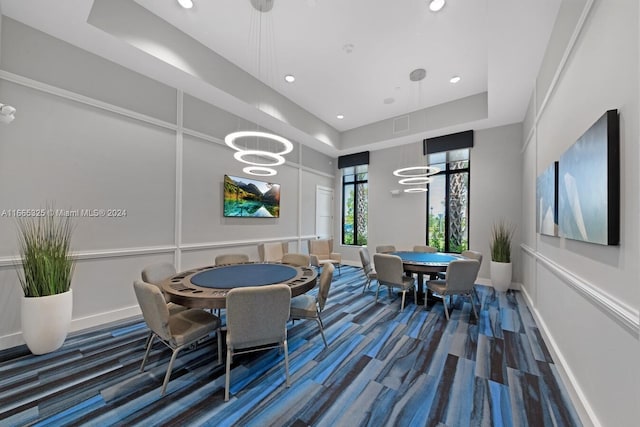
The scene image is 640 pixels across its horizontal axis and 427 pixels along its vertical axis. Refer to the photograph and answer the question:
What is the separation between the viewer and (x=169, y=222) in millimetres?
3779

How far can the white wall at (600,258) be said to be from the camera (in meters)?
1.24

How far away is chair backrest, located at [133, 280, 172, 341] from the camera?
1.88 metres

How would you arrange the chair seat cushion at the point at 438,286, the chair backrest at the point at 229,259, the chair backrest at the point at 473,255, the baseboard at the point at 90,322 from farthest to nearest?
the chair backrest at the point at 473,255 < the chair backrest at the point at 229,259 < the chair seat cushion at the point at 438,286 < the baseboard at the point at 90,322

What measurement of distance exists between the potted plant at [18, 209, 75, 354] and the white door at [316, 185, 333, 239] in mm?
5046

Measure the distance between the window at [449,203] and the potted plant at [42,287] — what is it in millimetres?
6410

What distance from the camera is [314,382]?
2.10 metres

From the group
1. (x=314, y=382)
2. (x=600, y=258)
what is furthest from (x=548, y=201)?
(x=314, y=382)

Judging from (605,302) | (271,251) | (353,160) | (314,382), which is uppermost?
(353,160)

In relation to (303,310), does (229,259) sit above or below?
above

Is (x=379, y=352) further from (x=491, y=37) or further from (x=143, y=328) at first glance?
(x=491, y=37)

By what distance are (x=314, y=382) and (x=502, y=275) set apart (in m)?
4.25

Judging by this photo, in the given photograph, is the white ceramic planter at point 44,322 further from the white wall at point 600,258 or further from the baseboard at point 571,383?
the baseboard at point 571,383

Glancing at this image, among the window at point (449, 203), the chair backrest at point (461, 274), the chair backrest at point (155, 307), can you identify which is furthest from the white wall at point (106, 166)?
the window at point (449, 203)

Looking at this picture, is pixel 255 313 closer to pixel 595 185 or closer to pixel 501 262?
pixel 595 185
